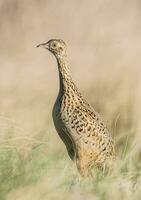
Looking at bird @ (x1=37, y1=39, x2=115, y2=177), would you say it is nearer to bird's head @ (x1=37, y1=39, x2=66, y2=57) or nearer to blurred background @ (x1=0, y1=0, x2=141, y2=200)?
bird's head @ (x1=37, y1=39, x2=66, y2=57)

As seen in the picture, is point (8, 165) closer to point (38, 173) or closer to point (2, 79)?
point (38, 173)

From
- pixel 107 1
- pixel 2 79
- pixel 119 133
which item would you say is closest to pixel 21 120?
pixel 119 133

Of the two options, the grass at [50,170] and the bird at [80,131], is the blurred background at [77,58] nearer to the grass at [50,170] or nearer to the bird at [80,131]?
the grass at [50,170]

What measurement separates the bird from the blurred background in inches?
36.9

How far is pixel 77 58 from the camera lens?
1097 cm

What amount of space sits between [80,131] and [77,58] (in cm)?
281

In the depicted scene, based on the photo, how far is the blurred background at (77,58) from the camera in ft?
33.5

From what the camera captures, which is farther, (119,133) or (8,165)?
(119,133)

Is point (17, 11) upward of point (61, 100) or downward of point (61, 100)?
upward

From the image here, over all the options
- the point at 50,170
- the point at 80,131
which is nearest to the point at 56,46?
the point at 80,131

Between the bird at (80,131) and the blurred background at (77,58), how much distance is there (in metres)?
0.94

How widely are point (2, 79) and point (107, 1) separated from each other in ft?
4.20

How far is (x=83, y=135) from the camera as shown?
8219 millimetres

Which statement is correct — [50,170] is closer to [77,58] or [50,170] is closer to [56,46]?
[56,46]
